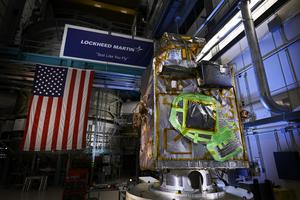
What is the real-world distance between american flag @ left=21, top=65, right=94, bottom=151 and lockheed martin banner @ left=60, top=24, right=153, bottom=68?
935 millimetres

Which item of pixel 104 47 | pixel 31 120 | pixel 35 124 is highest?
pixel 104 47

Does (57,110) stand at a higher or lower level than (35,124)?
higher

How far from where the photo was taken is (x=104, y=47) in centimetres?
495

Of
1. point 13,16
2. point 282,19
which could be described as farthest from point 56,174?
point 282,19

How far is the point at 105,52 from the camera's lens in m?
4.95

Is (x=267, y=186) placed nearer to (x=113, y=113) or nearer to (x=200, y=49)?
(x=200, y=49)

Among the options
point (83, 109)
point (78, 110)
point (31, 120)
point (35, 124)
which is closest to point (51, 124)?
point (35, 124)

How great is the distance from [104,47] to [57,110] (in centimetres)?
232

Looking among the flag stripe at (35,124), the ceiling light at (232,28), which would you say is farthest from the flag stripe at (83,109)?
the ceiling light at (232,28)

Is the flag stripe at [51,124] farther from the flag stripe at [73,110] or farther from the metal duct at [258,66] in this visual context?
the metal duct at [258,66]

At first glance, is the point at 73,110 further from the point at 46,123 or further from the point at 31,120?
the point at 31,120

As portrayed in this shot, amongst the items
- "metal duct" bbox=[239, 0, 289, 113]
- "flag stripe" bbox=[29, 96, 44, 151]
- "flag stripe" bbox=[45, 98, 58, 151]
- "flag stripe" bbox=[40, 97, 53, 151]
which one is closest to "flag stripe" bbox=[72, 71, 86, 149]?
→ "flag stripe" bbox=[45, 98, 58, 151]

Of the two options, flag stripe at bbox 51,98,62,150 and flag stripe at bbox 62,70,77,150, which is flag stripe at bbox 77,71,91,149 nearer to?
flag stripe at bbox 62,70,77,150

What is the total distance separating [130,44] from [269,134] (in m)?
4.22
